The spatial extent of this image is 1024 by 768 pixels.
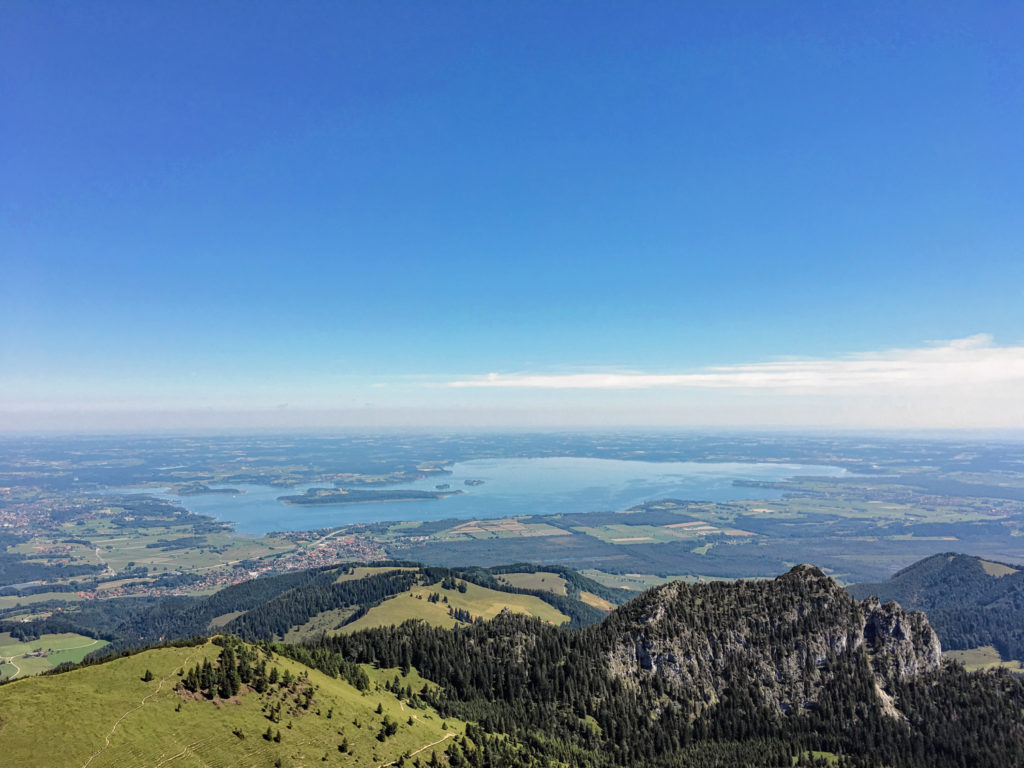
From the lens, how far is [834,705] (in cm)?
14488

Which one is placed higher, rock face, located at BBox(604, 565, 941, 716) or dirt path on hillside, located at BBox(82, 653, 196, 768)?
dirt path on hillside, located at BBox(82, 653, 196, 768)

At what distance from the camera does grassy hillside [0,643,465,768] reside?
6284 centimetres

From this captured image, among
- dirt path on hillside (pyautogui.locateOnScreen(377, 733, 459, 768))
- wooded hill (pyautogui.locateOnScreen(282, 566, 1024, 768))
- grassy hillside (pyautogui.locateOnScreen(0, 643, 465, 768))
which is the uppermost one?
grassy hillside (pyautogui.locateOnScreen(0, 643, 465, 768))

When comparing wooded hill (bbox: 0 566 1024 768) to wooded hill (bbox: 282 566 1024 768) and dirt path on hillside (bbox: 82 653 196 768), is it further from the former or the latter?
wooded hill (bbox: 282 566 1024 768)

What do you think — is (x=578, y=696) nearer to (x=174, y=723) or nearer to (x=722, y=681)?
(x=722, y=681)

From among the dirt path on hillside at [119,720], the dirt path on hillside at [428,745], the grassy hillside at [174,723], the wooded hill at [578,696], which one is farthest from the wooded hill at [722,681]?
the dirt path on hillside at [119,720]

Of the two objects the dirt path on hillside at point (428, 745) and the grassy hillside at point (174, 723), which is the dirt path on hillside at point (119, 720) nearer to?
the grassy hillside at point (174, 723)

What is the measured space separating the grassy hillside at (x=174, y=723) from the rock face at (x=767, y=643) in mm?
77312

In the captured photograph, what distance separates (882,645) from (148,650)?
603ft

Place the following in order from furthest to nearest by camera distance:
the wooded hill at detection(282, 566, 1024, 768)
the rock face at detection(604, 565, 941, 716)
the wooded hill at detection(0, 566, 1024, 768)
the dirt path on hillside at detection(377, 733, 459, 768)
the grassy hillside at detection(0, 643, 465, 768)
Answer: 1. the rock face at detection(604, 565, 941, 716)
2. the wooded hill at detection(282, 566, 1024, 768)
3. the dirt path on hillside at detection(377, 733, 459, 768)
4. the wooded hill at detection(0, 566, 1024, 768)
5. the grassy hillside at detection(0, 643, 465, 768)

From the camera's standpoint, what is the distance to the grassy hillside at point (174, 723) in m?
62.8

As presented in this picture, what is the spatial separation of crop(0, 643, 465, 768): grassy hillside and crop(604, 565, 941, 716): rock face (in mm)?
77312

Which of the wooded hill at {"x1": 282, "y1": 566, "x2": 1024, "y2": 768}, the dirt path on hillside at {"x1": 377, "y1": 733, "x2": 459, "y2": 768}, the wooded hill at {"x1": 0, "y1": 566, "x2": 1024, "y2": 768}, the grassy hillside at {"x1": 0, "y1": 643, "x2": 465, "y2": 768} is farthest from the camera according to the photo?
the wooded hill at {"x1": 282, "y1": 566, "x2": 1024, "y2": 768}

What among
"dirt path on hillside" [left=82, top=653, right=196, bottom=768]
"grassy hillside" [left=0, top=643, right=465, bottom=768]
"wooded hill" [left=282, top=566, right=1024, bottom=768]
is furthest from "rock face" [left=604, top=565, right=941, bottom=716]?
"dirt path on hillside" [left=82, top=653, right=196, bottom=768]
